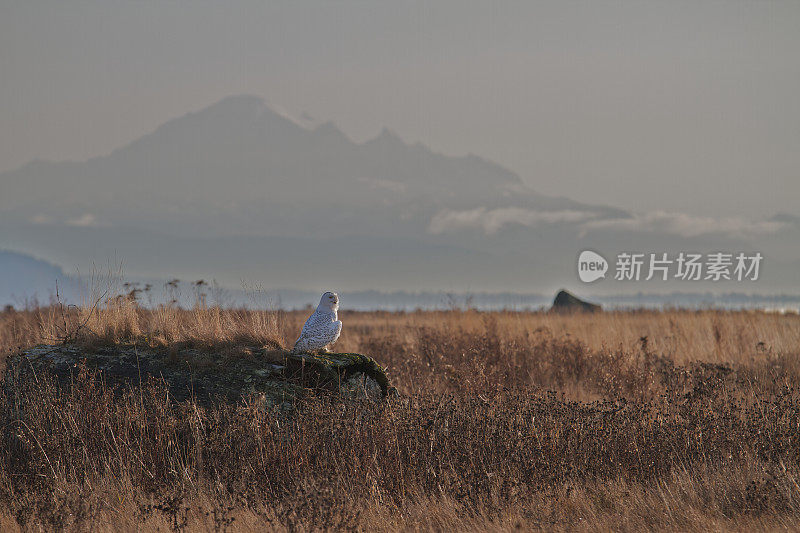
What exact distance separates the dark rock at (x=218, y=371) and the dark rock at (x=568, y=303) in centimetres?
2201

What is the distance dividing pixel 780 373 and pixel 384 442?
8.88 meters

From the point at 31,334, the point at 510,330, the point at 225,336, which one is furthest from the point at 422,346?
the point at 31,334

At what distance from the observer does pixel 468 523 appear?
17.2 ft

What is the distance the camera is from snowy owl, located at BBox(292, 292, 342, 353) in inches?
296

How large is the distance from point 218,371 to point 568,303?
83.2 feet

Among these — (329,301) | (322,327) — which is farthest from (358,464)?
(329,301)

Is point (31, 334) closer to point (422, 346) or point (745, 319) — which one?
point (422, 346)

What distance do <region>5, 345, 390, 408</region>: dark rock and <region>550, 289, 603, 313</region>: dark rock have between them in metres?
22.0

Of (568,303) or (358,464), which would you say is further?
(568,303)

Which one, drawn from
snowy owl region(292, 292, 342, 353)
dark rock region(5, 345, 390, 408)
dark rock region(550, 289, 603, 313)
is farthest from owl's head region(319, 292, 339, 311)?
dark rock region(550, 289, 603, 313)

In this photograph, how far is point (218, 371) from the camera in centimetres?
732

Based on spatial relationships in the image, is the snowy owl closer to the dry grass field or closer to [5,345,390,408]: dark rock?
[5,345,390,408]: dark rock

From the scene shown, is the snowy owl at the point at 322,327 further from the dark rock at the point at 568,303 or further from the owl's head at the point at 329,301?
the dark rock at the point at 568,303

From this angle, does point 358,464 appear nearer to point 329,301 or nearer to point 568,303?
point 329,301
